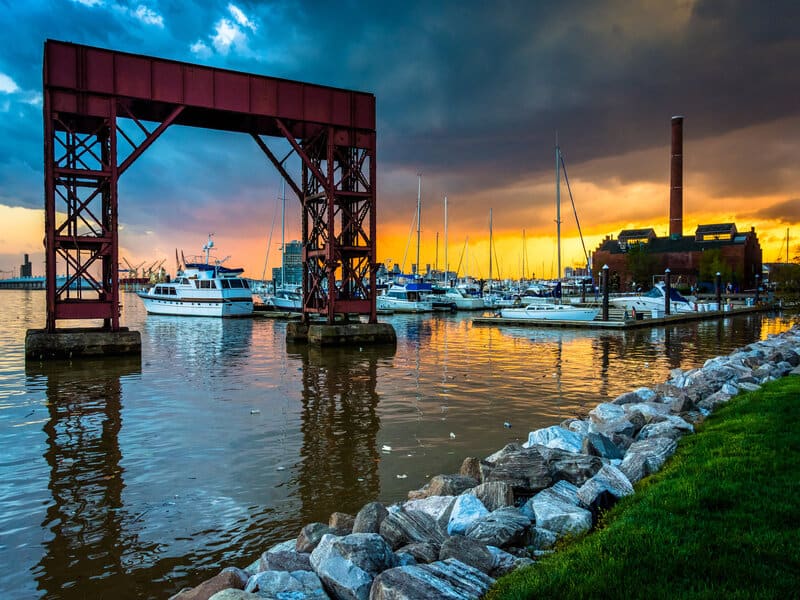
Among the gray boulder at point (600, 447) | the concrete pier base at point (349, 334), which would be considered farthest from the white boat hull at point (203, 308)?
the gray boulder at point (600, 447)

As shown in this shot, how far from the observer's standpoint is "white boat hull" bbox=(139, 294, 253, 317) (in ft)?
191

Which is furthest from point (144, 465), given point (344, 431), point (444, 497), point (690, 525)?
point (690, 525)

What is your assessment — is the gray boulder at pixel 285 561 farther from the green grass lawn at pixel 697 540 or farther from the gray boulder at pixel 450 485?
the gray boulder at pixel 450 485

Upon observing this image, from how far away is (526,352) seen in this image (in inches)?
1069

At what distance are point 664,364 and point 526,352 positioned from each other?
6.46 metres

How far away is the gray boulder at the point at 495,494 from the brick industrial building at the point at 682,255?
103 m

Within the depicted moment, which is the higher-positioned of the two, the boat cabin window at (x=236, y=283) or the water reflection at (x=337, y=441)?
the boat cabin window at (x=236, y=283)

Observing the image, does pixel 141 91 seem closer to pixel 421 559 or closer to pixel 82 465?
pixel 82 465

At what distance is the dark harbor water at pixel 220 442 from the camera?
255 inches

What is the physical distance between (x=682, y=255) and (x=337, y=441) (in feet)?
375

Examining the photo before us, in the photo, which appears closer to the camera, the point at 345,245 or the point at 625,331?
the point at 345,245

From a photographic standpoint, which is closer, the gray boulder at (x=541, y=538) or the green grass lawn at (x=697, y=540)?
the green grass lawn at (x=697, y=540)

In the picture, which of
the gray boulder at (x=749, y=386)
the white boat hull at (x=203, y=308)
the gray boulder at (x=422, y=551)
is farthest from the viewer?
the white boat hull at (x=203, y=308)

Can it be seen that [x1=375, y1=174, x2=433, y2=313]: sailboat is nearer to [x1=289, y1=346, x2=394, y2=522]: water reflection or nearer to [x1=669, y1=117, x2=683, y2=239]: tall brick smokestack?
[x1=289, y1=346, x2=394, y2=522]: water reflection
